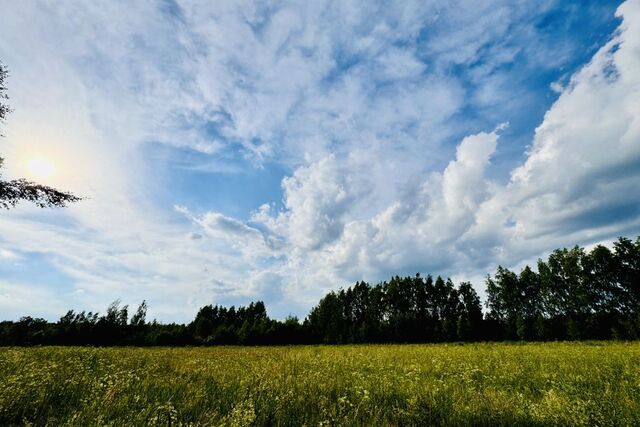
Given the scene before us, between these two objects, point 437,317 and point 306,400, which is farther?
point 437,317

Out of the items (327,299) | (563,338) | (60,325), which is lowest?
(563,338)

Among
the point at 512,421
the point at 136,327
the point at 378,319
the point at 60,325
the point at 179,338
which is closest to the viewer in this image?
the point at 512,421

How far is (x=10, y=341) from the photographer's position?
46469 mm

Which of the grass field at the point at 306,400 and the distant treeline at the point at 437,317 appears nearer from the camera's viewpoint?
the grass field at the point at 306,400

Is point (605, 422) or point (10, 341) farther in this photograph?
point (10, 341)

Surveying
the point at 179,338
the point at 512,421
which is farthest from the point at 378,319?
the point at 512,421

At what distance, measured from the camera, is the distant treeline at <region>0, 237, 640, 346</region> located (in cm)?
4384

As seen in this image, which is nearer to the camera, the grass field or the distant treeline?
the grass field

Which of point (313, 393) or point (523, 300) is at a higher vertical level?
point (523, 300)

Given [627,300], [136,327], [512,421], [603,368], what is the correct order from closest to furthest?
[512,421], [603,368], [627,300], [136,327]

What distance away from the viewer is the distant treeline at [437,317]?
43.8m

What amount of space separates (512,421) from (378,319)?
63.4m

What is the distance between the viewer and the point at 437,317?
6128 cm

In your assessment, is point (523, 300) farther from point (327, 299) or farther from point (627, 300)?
point (327, 299)
